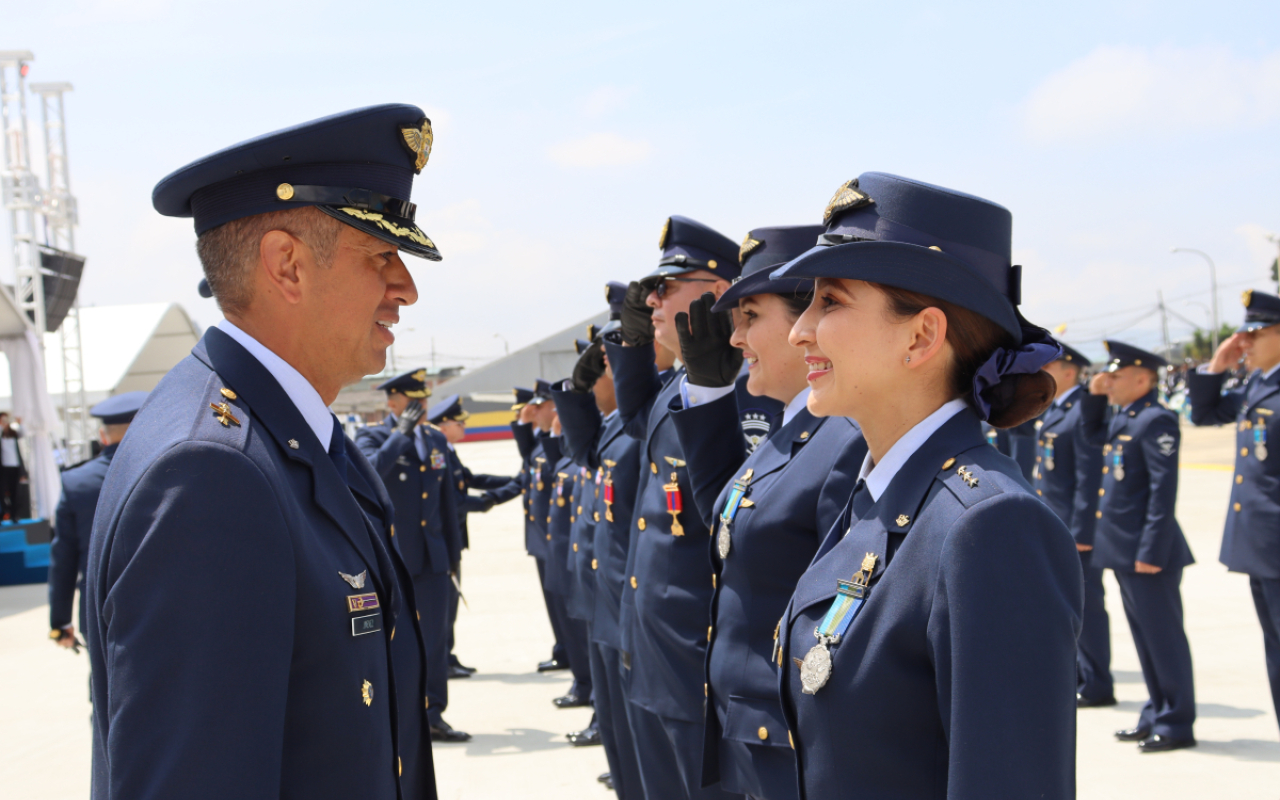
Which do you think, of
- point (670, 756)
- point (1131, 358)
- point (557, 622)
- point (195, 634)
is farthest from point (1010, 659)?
point (557, 622)

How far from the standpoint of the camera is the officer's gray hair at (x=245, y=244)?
1618 mm

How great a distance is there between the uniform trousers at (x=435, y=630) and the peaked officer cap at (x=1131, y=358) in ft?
16.9

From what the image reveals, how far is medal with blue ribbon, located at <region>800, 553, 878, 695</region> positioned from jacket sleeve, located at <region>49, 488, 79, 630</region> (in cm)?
529

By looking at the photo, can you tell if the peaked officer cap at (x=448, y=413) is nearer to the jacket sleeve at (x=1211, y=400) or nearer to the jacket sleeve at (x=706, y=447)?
the jacket sleeve at (x=1211, y=400)

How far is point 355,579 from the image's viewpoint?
4.90ft

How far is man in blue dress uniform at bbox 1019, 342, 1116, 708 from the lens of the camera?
6.32 m

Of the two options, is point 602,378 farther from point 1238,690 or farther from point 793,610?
point 1238,690

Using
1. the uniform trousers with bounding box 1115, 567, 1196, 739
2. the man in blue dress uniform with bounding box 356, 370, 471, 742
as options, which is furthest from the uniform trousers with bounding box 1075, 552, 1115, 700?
the man in blue dress uniform with bounding box 356, 370, 471, 742

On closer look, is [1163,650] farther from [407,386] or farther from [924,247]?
[407,386]

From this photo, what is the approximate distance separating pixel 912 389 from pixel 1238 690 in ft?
20.1

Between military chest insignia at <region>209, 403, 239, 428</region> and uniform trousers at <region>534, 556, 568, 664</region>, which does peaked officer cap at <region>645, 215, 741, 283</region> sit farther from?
uniform trousers at <region>534, 556, 568, 664</region>

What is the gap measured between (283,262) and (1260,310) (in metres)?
5.71

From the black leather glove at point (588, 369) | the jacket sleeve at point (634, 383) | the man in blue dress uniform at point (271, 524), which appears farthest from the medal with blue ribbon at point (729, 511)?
the black leather glove at point (588, 369)

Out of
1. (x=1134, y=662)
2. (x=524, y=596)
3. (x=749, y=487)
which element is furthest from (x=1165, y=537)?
(x=524, y=596)
